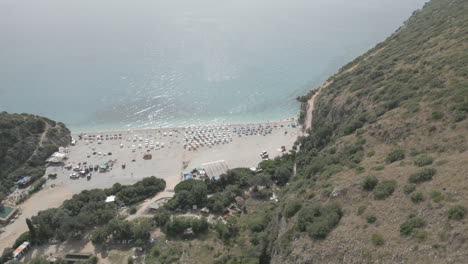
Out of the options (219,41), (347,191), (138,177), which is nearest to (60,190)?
(138,177)

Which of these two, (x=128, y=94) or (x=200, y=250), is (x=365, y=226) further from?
(x=128, y=94)

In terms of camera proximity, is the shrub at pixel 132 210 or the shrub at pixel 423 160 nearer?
the shrub at pixel 423 160

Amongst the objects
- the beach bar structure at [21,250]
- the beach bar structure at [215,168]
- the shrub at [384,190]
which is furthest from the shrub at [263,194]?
the beach bar structure at [21,250]

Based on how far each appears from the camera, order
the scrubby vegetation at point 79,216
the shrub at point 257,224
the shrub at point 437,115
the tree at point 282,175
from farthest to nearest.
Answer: the tree at point 282,175
the scrubby vegetation at point 79,216
the shrub at point 257,224
the shrub at point 437,115

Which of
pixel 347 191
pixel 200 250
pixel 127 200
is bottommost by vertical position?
pixel 200 250

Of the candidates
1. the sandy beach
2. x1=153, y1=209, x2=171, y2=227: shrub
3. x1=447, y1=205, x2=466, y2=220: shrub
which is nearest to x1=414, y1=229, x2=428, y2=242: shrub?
x1=447, y1=205, x2=466, y2=220: shrub

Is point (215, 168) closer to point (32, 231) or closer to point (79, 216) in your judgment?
point (79, 216)

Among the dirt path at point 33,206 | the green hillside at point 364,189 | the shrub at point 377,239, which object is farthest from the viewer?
the dirt path at point 33,206

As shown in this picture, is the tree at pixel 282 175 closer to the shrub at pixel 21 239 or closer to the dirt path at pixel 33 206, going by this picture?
the dirt path at pixel 33 206
